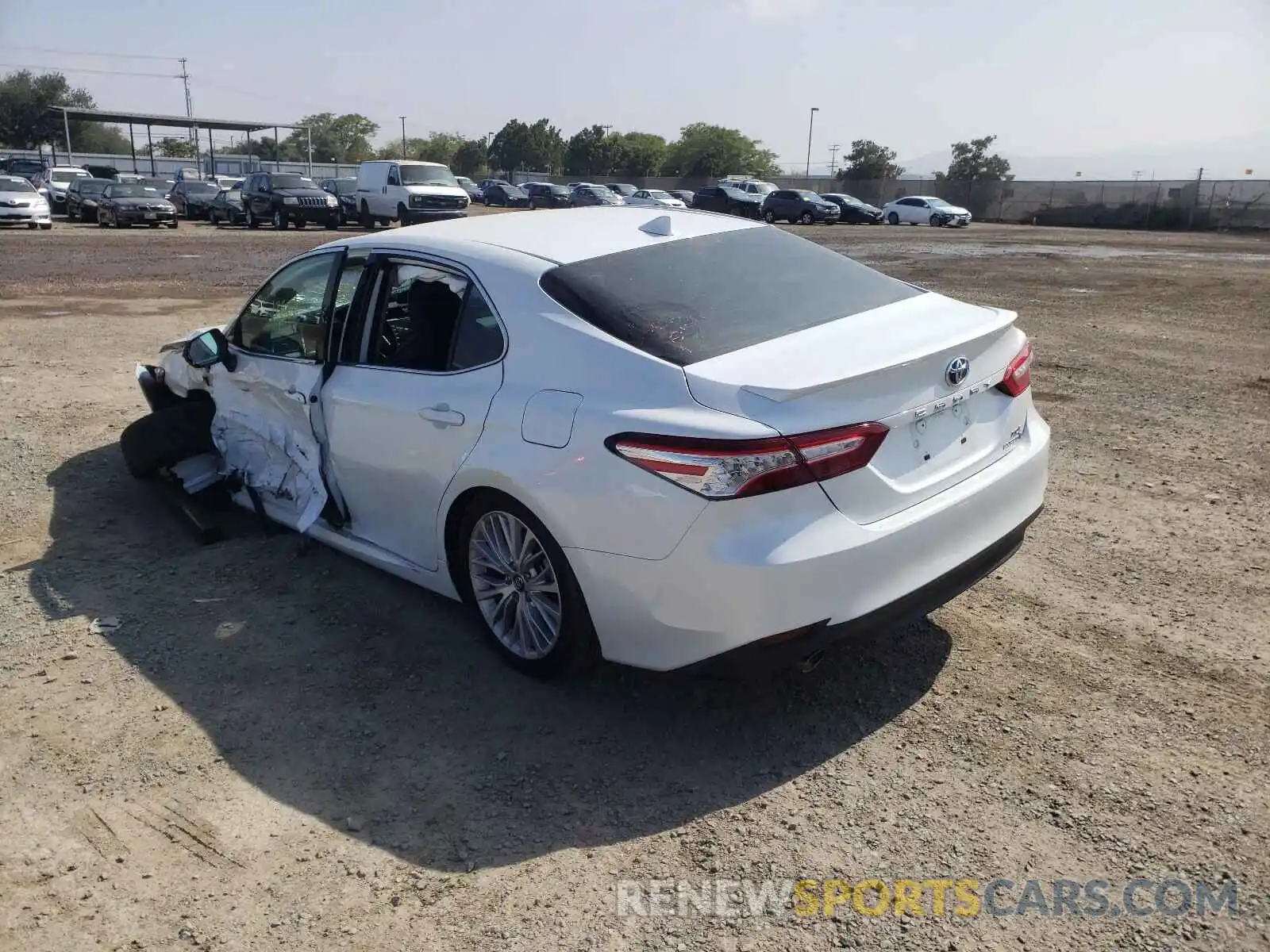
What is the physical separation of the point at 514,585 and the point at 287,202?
32206 mm

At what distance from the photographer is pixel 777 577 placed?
298 centimetres

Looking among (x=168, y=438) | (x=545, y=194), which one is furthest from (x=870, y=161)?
(x=168, y=438)

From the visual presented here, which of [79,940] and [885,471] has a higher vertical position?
[885,471]

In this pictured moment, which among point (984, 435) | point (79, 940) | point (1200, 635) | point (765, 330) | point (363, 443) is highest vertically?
point (765, 330)

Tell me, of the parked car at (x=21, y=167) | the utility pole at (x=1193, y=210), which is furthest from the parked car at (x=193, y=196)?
the utility pole at (x=1193, y=210)

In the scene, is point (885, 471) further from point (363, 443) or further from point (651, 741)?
point (363, 443)

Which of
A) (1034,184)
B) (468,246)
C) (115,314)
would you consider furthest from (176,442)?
(1034,184)

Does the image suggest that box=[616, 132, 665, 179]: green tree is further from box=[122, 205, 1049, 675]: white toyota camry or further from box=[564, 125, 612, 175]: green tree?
box=[122, 205, 1049, 675]: white toyota camry

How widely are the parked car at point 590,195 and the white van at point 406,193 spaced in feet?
50.9

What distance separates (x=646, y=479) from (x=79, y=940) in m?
1.97

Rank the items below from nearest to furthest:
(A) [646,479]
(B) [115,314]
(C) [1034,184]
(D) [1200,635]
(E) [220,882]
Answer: (E) [220,882] < (A) [646,479] < (D) [1200,635] < (B) [115,314] < (C) [1034,184]

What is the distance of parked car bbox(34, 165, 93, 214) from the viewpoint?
37375mm

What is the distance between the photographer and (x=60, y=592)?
182 inches

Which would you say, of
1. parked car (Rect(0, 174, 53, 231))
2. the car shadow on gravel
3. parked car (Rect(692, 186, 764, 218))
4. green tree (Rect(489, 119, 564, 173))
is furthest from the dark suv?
green tree (Rect(489, 119, 564, 173))
